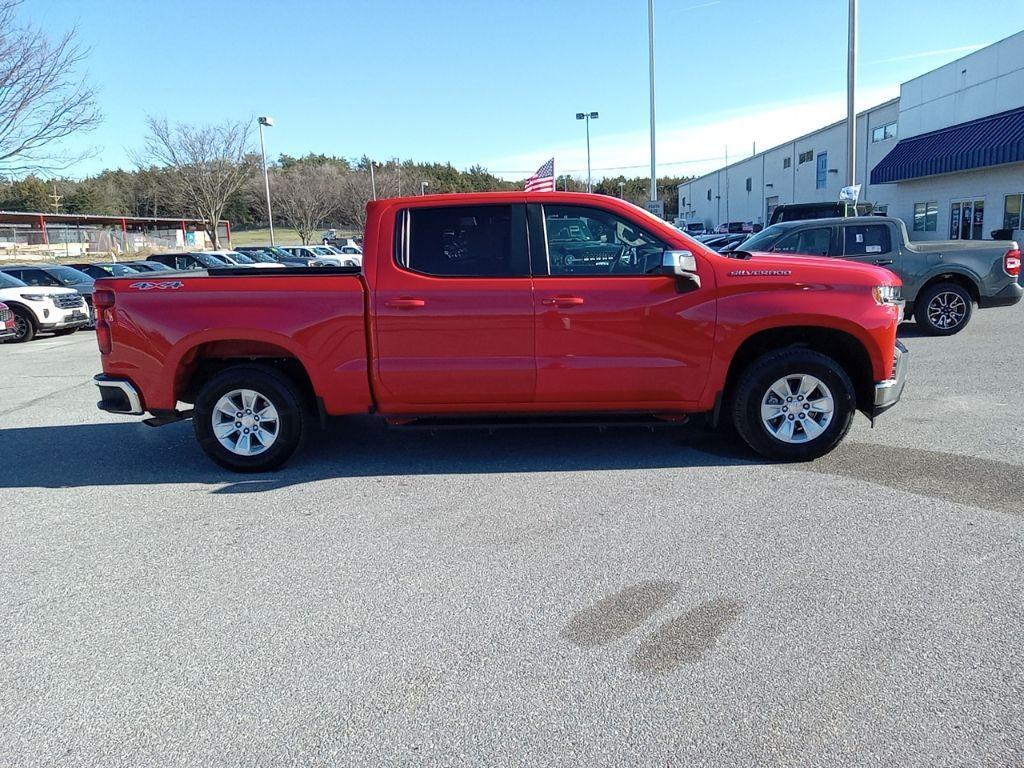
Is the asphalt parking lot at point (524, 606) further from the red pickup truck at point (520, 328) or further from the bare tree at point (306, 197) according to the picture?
the bare tree at point (306, 197)

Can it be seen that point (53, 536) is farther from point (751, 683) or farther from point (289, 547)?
point (751, 683)

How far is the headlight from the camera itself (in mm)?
5375

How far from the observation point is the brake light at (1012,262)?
11.2 m

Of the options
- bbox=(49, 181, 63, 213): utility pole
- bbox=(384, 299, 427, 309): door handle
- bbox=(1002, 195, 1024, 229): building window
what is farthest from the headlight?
bbox=(49, 181, 63, 213): utility pole

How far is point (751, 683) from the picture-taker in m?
2.96

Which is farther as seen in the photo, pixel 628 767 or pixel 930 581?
pixel 930 581

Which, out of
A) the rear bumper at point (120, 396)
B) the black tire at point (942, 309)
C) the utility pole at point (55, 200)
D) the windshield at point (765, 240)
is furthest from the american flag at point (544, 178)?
the utility pole at point (55, 200)

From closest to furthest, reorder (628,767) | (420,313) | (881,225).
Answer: (628,767) < (420,313) < (881,225)

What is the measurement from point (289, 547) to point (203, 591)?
60 cm

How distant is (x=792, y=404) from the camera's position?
5.54m

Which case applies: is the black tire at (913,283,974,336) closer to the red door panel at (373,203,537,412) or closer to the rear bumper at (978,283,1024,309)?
the rear bumper at (978,283,1024,309)

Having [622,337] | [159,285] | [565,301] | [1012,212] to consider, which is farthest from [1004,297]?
[1012,212]

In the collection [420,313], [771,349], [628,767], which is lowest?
[628,767]

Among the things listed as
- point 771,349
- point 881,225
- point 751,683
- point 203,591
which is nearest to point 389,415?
point 203,591
